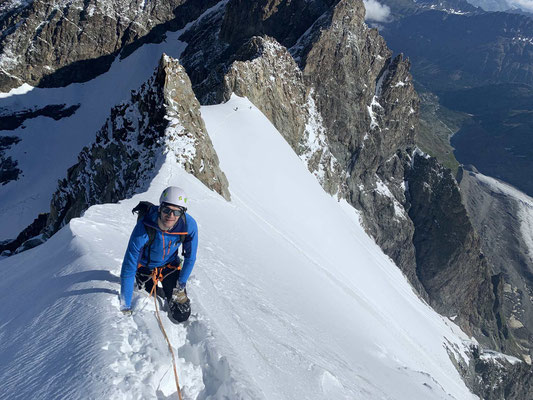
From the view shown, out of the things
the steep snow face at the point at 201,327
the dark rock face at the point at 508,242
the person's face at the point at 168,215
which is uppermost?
the person's face at the point at 168,215

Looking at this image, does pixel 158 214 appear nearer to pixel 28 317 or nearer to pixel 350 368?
pixel 28 317

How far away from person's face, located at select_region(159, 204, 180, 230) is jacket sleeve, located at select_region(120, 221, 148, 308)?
0.36 metres

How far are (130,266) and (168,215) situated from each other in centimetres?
99

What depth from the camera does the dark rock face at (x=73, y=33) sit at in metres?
77.4

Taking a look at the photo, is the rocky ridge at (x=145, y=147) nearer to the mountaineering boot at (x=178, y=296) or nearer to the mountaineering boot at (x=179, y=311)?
the mountaineering boot at (x=178, y=296)

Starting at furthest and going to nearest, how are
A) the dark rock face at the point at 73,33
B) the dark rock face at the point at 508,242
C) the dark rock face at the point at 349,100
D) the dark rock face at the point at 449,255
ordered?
1. the dark rock face at the point at 508,242
2. the dark rock face at the point at 449,255
3. the dark rock face at the point at 73,33
4. the dark rock face at the point at 349,100

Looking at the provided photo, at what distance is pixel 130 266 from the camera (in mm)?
5770

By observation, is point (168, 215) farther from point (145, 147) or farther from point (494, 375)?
point (494, 375)

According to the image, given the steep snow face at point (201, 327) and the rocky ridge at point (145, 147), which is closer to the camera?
the steep snow face at point (201, 327)

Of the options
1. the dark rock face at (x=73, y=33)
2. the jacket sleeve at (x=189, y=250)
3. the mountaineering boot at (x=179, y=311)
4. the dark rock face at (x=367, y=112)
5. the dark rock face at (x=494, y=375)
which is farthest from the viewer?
the dark rock face at (x=73, y=33)

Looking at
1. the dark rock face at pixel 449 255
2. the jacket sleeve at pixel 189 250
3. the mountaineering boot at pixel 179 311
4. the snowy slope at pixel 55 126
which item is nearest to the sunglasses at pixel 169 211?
the jacket sleeve at pixel 189 250

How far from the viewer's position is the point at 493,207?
174m

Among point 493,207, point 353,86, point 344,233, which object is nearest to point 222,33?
point 353,86

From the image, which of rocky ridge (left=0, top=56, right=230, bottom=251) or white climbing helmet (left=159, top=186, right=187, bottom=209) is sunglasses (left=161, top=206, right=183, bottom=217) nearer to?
white climbing helmet (left=159, top=186, right=187, bottom=209)
